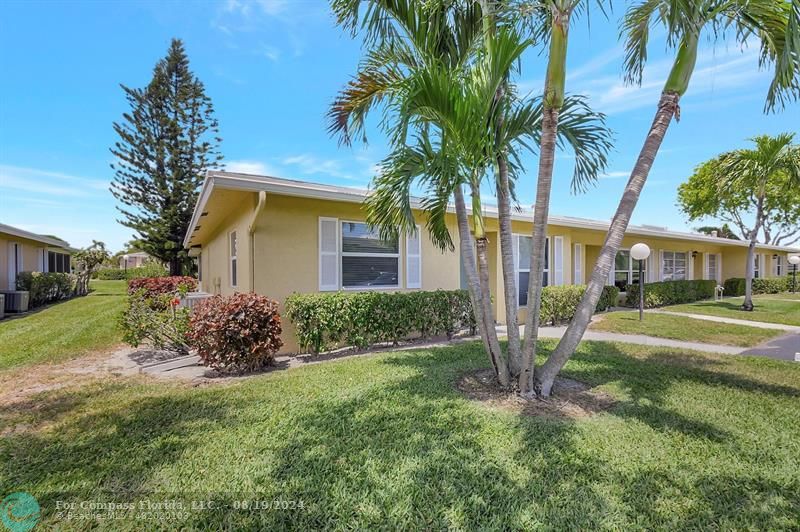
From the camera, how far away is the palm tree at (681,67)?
3877 millimetres

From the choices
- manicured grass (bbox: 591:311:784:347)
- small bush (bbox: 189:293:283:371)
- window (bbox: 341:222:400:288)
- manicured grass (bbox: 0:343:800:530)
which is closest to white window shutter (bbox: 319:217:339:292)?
window (bbox: 341:222:400:288)

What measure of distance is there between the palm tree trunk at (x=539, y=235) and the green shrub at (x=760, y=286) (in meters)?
26.2

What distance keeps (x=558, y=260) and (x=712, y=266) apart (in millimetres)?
18345

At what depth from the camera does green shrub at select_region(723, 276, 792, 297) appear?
74.3 feet

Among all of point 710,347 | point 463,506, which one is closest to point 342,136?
point 463,506

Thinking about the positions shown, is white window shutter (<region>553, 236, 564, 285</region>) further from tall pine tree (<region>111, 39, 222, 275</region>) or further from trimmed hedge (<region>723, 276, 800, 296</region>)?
tall pine tree (<region>111, 39, 222, 275</region>)

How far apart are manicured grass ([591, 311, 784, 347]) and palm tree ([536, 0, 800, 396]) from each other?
5976mm

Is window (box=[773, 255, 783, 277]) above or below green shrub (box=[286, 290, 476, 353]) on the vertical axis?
above

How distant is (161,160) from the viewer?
22.7 metres

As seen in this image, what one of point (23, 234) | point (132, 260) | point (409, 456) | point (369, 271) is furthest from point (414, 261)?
point (132, 260)

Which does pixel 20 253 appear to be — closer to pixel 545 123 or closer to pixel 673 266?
pixel 545 123

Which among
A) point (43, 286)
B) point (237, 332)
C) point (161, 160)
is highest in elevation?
point (161, 160)

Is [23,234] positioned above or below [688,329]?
above

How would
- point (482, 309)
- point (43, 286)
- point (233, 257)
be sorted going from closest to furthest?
point (482, 309) < point (233, 257) < point (43, 286)
